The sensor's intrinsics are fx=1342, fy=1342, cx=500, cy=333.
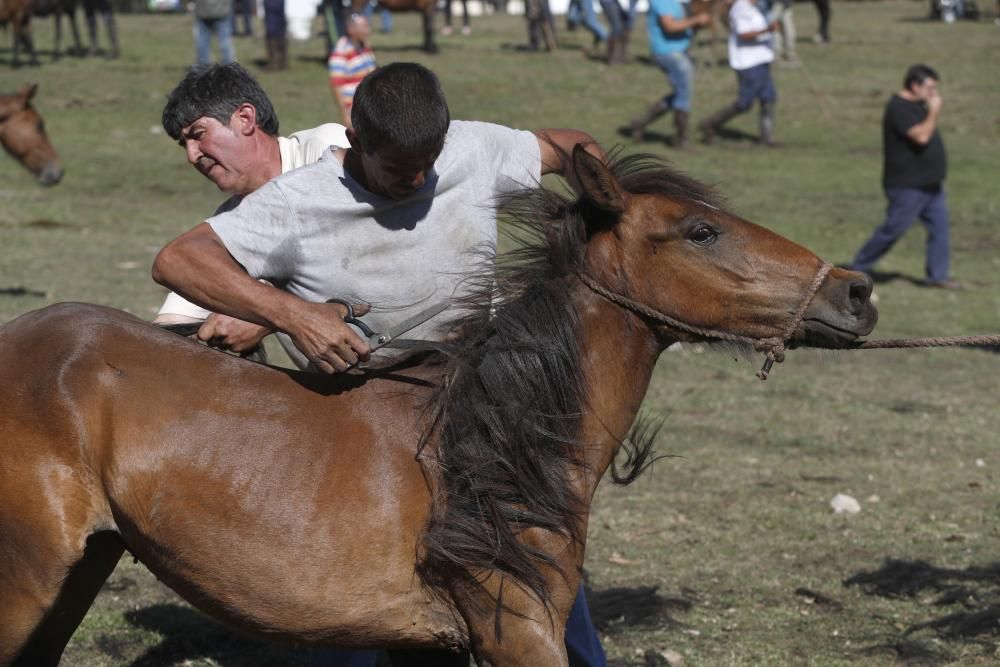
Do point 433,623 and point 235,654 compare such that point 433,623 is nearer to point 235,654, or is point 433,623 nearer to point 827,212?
point 235,654

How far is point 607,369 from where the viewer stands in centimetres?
329

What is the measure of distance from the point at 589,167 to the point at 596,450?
70 centimetres

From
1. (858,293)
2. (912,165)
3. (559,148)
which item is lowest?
(912,165)

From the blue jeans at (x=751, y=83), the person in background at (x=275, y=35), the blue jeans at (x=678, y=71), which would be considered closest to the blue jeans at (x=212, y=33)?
the person in background at (x=275, y=35)

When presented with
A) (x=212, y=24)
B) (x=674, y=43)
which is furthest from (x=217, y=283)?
(x=212, y=24)

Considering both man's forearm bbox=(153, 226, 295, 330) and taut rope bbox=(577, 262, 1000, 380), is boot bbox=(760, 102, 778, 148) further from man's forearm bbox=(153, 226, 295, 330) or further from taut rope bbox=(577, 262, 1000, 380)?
man's forearm bbox=(153, 226, 295, 330)

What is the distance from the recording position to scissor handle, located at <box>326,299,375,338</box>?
332cm

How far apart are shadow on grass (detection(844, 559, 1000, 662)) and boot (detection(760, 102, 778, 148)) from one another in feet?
47.8

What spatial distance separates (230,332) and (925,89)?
34.0 ft

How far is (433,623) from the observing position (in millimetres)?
3258

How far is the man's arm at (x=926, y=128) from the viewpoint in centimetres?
1244

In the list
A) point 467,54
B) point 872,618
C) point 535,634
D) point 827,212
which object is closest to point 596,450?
point 535,634

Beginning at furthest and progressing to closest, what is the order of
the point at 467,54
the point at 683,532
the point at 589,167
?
the point at 467,54 → the point at 683,532 → the point at 589,167

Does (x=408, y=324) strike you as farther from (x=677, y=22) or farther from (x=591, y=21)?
(x=591, y=21)
